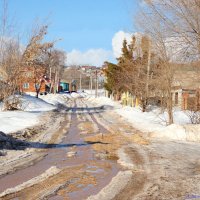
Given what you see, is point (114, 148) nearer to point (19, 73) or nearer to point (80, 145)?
point (80, 145)

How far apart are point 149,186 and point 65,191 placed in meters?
1.64

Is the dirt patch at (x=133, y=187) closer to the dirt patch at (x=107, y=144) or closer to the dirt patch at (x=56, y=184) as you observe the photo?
the dirt patch at (x=56, y=184)

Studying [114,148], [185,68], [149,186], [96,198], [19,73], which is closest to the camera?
[96,198]

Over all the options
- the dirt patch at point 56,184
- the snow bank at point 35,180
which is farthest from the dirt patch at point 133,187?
the snow bank at point 35,180

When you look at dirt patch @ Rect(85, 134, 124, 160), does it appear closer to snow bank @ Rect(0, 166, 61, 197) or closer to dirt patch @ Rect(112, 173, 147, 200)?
snow bank @ Rect(0, 166, 61, 197)

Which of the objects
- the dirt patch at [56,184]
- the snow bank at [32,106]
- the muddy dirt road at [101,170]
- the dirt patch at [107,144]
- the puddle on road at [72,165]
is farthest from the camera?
the snow bank at [32,106]

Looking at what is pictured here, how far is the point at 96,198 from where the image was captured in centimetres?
Result: 664

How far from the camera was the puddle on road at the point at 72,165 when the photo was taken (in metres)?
7.22

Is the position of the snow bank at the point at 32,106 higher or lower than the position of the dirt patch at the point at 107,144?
higher

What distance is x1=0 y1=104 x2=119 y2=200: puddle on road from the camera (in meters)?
7.22

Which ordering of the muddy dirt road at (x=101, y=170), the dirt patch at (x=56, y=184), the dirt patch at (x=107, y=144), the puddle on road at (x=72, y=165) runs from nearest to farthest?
the dirt patch at (x=56, y=184) < the muddy dirt road at (x=101, y=170) < the puddle on road at (x=72, y=165) < the dirt patch at (x=107, y=144)

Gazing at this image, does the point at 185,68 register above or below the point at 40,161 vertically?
above

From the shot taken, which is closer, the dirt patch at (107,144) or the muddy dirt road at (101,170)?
the muddy dirt road at (101,170)

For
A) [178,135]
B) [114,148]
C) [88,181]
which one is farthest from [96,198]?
[178,135]
